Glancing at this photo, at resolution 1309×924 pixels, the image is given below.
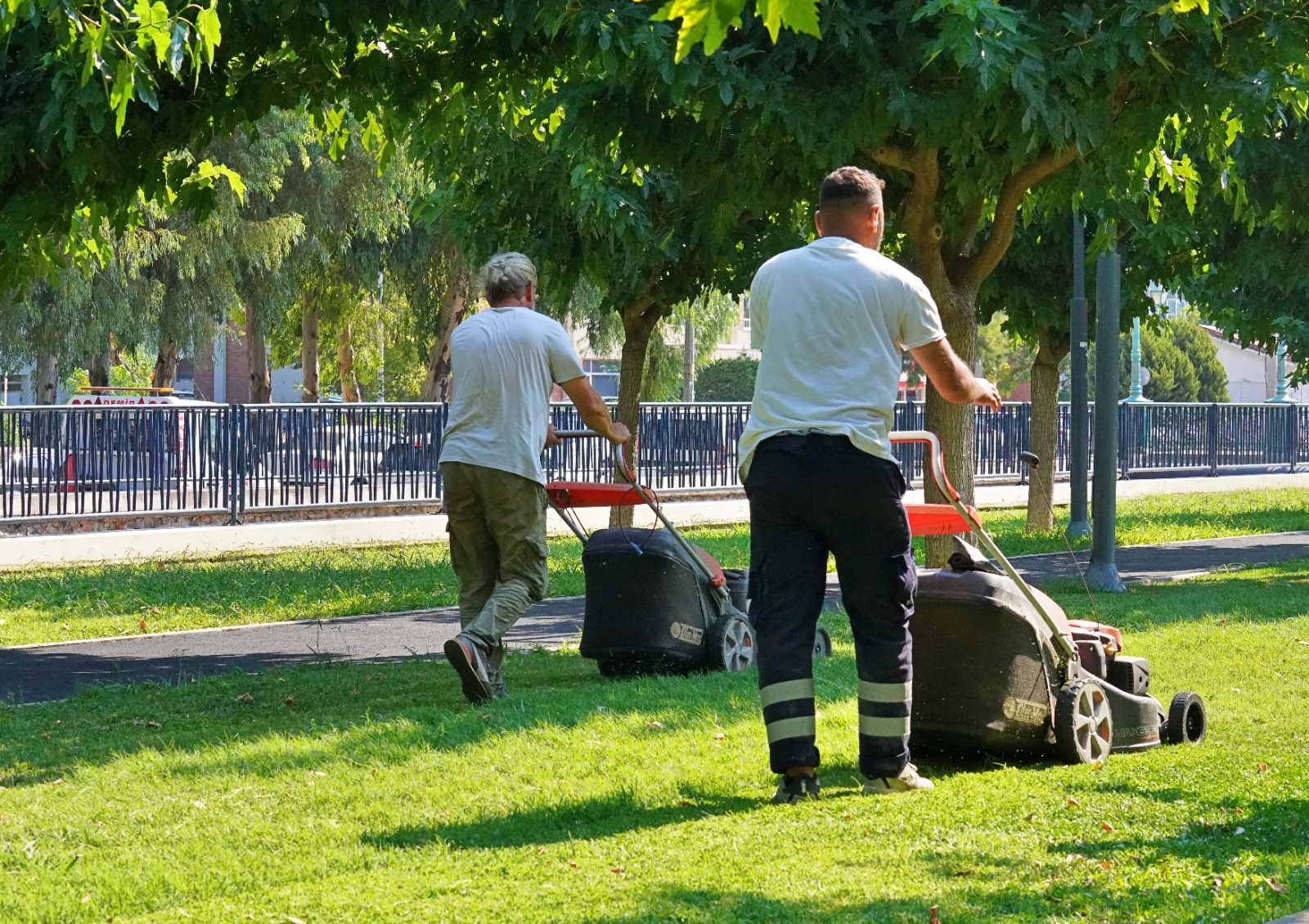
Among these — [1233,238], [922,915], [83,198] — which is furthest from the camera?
[1233,238]

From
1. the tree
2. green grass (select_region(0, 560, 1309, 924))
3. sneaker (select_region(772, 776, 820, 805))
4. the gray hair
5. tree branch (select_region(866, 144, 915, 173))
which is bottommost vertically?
green grass (select_region(0, 560, 1309, 924))

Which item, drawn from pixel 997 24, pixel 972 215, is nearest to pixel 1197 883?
pixel 997 24

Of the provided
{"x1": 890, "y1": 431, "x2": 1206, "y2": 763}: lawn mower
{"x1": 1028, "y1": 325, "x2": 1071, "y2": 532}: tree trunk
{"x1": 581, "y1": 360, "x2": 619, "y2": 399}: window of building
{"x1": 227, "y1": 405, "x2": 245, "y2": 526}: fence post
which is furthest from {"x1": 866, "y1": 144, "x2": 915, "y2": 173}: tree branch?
{"x1": 581, "y1": 360, "x2": 619, "y2": 399}: window of building

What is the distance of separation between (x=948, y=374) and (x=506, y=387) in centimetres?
266

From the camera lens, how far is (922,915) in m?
4.06

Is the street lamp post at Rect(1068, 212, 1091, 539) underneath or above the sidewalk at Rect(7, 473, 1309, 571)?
above

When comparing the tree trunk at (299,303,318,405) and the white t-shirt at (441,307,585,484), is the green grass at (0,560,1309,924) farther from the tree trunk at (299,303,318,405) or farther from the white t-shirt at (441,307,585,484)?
the tree trunk at (299,303,318,405)

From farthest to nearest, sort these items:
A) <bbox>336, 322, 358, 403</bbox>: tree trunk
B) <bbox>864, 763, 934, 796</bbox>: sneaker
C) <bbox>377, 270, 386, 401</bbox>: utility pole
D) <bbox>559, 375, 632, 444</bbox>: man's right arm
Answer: <bbox>336, 322, 358, 403</bbox>: tree trunk < <bbox>377, 270, 386, 401</bbox>: utility pole < <bbox>559, 375, 632, 444</bbox>: man's right arm < <bbox>864, 763, 934, 796</bbox>: sneaker

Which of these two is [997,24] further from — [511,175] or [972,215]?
[511,175]

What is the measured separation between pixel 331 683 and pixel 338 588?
5277mm

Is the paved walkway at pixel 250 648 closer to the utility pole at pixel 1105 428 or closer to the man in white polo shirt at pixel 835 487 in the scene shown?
the utility pole at pixel 1105 428

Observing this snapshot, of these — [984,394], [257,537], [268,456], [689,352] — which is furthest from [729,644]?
[689,352]

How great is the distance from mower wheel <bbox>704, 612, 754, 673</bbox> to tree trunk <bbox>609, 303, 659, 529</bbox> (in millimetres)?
7909

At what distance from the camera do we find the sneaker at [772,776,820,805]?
5414 millimetres
